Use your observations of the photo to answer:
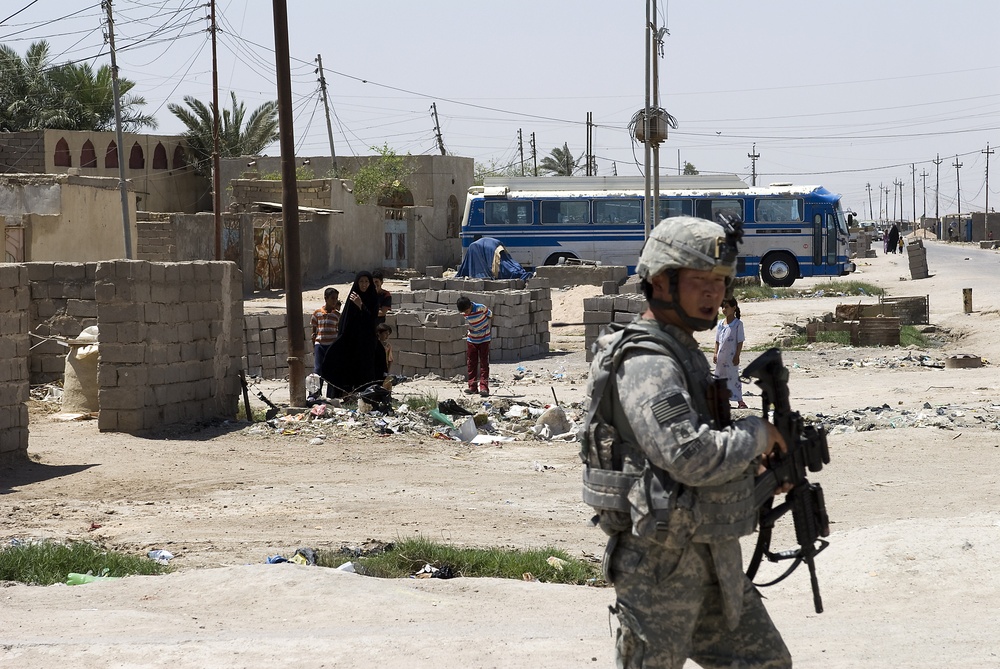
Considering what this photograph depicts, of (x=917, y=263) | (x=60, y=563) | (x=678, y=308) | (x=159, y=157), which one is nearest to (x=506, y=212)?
(x=917, y=263)

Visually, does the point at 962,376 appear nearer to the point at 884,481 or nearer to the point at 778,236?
the point at 884,481

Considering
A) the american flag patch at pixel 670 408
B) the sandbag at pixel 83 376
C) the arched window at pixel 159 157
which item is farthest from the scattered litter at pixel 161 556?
the arched window at pixel 159 157

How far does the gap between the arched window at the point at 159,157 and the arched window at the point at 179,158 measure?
0.60 metres

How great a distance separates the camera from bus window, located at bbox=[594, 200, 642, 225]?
3131 centimetres

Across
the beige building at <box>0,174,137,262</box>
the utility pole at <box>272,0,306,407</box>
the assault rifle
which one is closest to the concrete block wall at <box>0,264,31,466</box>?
the utility pole at <box>272,0,306,407</box>

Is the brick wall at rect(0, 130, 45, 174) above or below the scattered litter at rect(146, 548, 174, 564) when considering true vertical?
above

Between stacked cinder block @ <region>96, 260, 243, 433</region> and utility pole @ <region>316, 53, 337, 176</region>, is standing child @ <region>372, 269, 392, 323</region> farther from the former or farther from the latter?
utility pole @ <region>316, 53, 337, 176</region>

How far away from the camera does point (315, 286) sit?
29953 mm

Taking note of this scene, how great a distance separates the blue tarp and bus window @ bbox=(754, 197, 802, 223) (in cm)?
645

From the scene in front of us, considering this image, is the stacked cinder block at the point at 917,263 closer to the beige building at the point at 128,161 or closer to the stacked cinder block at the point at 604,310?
the stacked cinder block at the point at 604,310

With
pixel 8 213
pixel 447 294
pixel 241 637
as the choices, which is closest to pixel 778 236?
pixel 447 294

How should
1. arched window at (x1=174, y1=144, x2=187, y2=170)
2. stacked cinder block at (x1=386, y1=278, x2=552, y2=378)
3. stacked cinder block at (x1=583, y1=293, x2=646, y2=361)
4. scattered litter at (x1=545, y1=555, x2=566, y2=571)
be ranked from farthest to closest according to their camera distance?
arched window at (x1=174, y1=144, x2=187, y2=170), stacked cinder block at (x1=583, y1=293, x2=646, y2=361), stacked cinder block at (x1=386, y1=278, x2=552, y2=378), scattered litter at (x1=545, y1=555, x2=566, y2=571)

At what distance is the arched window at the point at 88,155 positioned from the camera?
126 feet

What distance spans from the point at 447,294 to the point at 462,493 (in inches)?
352
